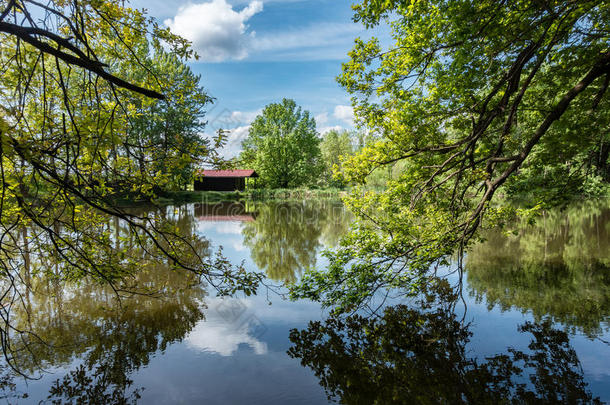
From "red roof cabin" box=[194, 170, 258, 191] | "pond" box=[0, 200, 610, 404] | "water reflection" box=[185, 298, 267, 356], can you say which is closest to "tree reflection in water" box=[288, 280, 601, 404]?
"pond" box=[0, 200, 610, 404]

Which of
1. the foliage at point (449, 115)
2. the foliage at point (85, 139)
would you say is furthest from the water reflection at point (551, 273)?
the foliage at point (85, 139)

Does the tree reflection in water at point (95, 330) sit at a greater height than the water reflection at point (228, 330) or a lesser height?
greater

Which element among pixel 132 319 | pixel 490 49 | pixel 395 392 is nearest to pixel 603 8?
pixel 490 49

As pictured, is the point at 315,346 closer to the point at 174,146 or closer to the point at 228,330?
the point at 228,330

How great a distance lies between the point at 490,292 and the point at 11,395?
8.61 m

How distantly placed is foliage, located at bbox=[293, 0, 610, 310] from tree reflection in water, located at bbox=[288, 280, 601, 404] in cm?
69

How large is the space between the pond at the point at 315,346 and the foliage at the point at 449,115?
0.86m

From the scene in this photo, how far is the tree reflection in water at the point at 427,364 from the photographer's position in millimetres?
4211

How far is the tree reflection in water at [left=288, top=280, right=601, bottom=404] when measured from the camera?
421cm

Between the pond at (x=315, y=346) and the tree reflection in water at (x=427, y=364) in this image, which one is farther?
the pond at (x=315, y=346)

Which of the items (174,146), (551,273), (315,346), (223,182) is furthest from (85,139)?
(223,182)

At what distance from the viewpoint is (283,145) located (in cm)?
4956

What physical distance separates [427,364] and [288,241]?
32.3 feet

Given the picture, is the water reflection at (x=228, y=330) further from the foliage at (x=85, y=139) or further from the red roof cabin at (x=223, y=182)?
the red roof cabin at (x=223, y=182)
